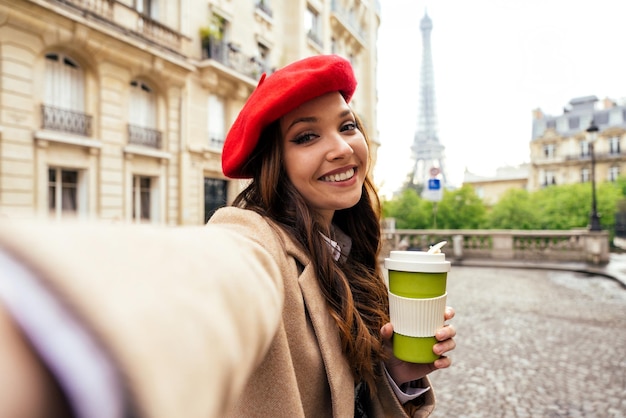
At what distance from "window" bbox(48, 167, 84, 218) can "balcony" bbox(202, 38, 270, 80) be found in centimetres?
596

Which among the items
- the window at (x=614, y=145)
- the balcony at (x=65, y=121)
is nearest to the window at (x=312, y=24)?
the balcony at (x=65, y=121)

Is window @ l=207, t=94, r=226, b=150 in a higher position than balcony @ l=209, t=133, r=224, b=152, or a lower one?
higher

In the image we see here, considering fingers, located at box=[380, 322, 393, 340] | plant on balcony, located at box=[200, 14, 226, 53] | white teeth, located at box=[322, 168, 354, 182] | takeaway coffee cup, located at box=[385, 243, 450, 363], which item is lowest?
fingers, located at box=[380, 322, 393, 340]

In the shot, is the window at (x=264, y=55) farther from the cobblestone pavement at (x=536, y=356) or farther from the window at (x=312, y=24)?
the cobblestone pavement at (x=536, y=356)

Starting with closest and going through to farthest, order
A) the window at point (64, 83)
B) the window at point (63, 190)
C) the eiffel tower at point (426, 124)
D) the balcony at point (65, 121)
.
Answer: the balcony at point (65, 121) → the window at point (63, 190) → the window at point (64, 83) → the eiffel tower at point (426, 124)

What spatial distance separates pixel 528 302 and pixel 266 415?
8189 mm

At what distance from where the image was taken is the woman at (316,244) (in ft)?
3.47

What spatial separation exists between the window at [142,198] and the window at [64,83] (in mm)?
2420

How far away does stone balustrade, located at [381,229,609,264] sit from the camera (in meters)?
13.2

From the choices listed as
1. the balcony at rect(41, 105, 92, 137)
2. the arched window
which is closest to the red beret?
the balcony at rect(41, 105, 92, 137)

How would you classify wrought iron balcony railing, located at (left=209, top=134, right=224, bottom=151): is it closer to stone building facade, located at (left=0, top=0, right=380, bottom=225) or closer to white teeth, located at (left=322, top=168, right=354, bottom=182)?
stone building facade, located at (left=0, top=0, right=380, bottom=225)

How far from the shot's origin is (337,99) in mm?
1372

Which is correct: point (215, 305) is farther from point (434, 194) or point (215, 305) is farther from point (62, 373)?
point (434, 194)

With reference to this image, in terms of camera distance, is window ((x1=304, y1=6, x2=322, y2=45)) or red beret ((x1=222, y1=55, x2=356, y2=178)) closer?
red beret ((x1=222, y1=55, x2=356, y2=178))
